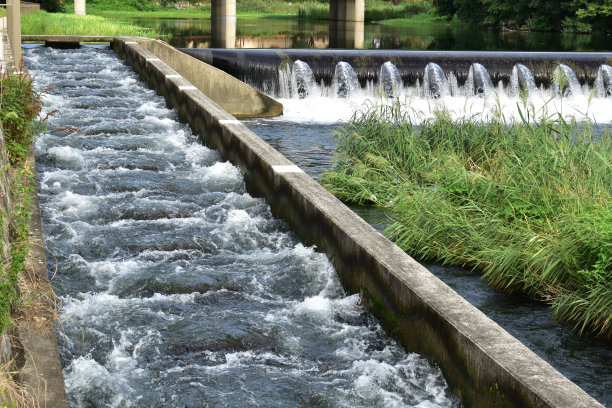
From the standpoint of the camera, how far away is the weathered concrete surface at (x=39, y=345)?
12.5ft

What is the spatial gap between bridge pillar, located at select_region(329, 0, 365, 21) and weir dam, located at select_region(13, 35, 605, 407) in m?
37.2

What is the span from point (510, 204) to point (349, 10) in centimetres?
4049

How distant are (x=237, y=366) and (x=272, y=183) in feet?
9.86

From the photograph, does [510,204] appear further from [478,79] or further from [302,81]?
[478,79]

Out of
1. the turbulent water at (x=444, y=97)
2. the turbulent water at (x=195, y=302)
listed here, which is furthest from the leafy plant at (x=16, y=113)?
the turbulent water at (x=444, y=97)

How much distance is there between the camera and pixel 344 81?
1923 centimetres

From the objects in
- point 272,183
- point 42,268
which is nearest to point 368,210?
point 272,183

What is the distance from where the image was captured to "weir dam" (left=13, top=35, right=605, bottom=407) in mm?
4336

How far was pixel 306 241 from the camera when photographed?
6.64 m

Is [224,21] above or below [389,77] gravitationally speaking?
above

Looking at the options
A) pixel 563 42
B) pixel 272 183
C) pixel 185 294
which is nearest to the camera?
pixel 185 294

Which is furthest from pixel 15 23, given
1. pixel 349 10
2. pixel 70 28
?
pixel 349 10

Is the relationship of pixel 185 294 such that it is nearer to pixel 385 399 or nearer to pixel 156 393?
pixel 156 393

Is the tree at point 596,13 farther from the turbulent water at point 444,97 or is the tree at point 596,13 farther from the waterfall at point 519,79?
the waterfall at point 519,79
